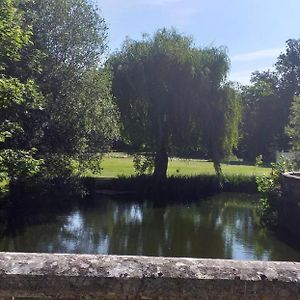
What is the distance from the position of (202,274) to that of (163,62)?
81.6 ft

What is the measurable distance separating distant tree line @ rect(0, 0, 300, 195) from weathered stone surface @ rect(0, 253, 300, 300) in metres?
6.64

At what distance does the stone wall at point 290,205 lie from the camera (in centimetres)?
1691

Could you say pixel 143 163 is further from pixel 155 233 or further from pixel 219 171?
pixel 155 233

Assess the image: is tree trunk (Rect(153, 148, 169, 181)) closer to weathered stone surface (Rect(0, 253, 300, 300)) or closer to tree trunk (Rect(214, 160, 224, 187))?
tree trunk (Rect(214, 160, 224, 187))

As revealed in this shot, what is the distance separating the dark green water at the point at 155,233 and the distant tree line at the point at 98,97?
2.09 metres

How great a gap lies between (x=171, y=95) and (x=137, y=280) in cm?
2484

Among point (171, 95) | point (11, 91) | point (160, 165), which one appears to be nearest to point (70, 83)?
point (171, 95)

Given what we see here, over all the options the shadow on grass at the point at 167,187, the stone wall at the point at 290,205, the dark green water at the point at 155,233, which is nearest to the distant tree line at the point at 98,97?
the shadow on grass at the point at 167,187

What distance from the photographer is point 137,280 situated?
1.90m

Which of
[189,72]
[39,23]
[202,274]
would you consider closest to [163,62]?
[189,72]

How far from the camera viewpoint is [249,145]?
175 feet

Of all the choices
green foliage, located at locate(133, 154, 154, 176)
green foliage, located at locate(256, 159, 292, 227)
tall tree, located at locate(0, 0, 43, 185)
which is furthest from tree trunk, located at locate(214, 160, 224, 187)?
tall tree, located at locate(0, 0, 43, 185)

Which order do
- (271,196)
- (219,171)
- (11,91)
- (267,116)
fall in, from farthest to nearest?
(267,116) < (219,171) < (271,196) < (11,91)

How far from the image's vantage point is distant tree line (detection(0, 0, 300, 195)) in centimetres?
1414
